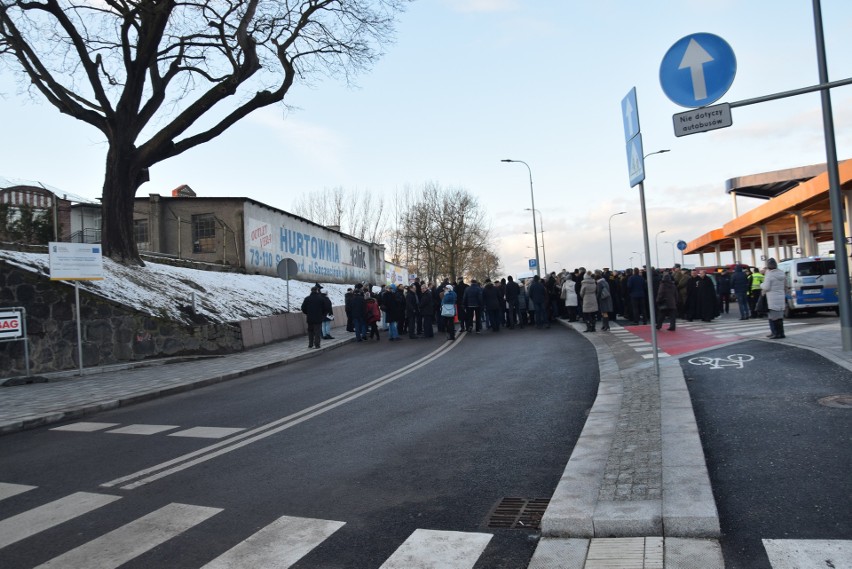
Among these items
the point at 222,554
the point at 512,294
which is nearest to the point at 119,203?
the point at 512,294

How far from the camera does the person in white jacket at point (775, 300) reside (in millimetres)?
12211

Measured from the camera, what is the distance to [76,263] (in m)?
14.6

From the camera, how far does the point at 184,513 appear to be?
15.1ft

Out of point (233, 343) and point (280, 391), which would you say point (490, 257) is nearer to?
point (233, 343)

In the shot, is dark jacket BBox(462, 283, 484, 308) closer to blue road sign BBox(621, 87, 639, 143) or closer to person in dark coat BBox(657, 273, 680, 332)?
person in dark coat BBox(657, 273, 680, 332)

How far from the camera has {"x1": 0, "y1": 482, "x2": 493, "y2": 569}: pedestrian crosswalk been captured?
3.63m

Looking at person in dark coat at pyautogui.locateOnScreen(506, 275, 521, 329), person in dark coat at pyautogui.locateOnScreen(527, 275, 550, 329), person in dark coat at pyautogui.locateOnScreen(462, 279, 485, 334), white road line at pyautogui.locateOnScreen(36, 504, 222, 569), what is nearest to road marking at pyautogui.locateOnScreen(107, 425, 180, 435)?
white road line at pyautogui.locateOnScreen(36, 504, 222, 569)

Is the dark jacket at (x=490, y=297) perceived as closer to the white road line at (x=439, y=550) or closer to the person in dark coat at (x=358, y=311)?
the person in dark coat at (x=358, y=311)

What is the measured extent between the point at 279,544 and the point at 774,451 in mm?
3931

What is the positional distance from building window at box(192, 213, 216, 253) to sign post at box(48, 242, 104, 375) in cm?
1407

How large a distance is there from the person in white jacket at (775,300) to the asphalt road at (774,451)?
315cm

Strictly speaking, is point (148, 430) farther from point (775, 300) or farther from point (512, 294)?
point (512, 294)

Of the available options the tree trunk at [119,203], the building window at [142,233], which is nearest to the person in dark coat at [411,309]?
the tree trunk at [119,203]

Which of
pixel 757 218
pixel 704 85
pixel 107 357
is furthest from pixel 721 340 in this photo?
pixel 757 218
